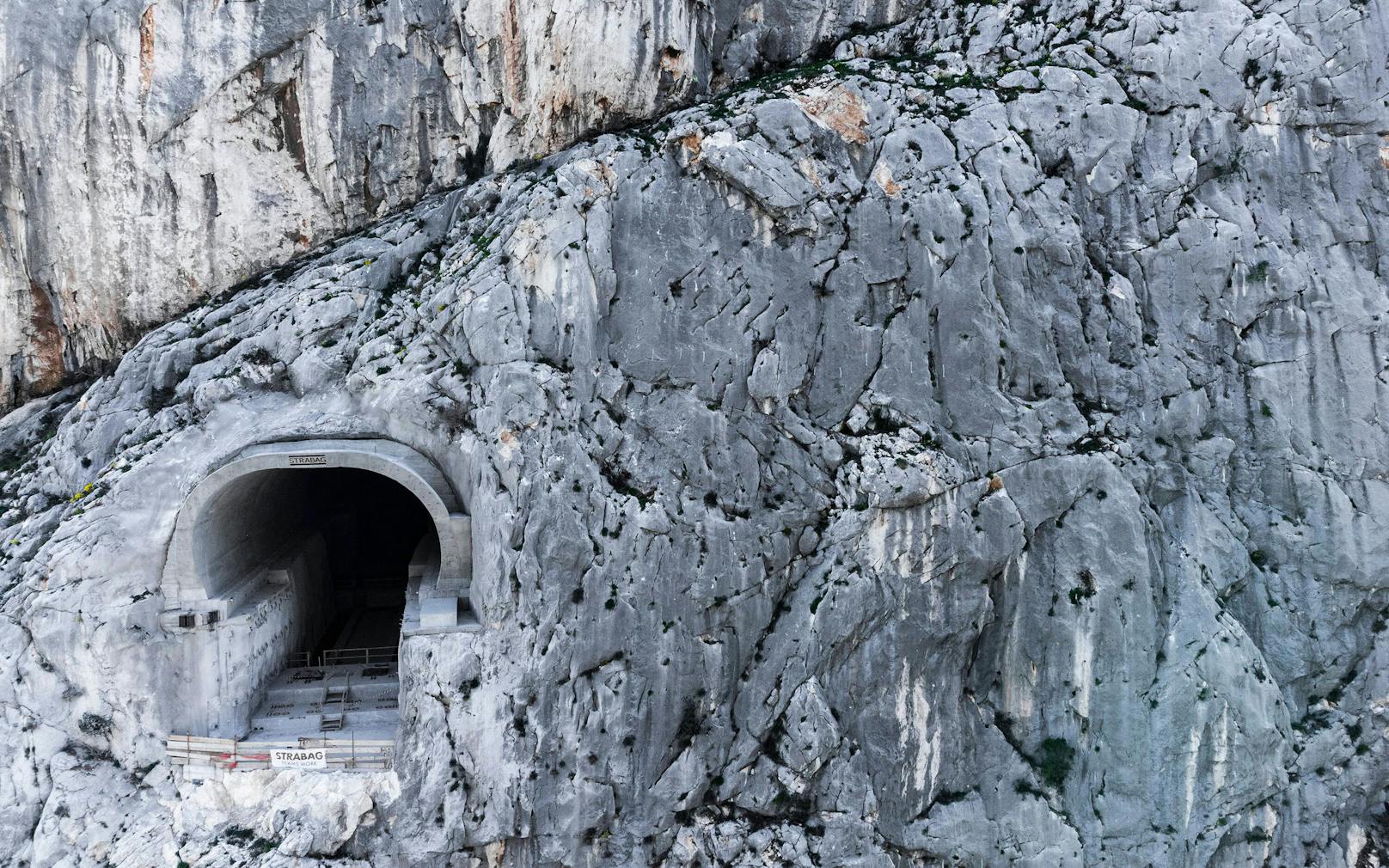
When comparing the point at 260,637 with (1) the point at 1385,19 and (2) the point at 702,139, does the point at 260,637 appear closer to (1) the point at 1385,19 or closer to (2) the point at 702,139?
(2) the point at 702,139

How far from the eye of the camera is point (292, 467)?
1598 centimetres

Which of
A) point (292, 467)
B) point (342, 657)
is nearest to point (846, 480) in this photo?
point (292, 467)

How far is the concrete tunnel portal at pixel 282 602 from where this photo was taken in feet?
51.0

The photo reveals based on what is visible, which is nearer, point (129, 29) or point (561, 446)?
point (561, 446)

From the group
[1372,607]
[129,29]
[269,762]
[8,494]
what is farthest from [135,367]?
[1372,607]

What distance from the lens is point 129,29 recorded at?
17422 mm

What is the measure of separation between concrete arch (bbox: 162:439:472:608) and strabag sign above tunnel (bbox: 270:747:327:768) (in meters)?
2.74

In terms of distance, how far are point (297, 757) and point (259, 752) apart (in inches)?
29.0

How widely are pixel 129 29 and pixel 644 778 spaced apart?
57.2 feet

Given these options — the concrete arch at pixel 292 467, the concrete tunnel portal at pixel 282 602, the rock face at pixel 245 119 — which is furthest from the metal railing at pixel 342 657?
the rock face at pixel 245 119

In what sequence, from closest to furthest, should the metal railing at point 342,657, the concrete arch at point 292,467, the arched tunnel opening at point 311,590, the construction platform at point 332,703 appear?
1. the concrete arch at point 292,467
2. the construction platform at point 332,703
3. the arched tunnel opening at point 311,590
4. the metal railing at point 342,657

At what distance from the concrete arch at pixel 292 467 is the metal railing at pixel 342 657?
2478 mm

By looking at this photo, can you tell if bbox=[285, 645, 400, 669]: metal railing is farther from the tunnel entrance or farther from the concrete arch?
the concrete arch

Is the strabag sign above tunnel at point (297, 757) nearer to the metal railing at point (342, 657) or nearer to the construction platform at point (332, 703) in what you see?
the construction platform at point (332, 703)
